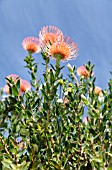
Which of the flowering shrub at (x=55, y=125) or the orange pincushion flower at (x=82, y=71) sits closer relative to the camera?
the flowering shrub at (x=55, y=125)

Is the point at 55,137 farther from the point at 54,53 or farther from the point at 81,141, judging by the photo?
the point at 54,53

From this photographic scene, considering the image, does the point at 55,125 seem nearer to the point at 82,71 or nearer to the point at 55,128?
the point at 55,128

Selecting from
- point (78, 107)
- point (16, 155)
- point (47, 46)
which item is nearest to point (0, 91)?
point (47, 46)

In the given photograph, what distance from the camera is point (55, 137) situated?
2525mm

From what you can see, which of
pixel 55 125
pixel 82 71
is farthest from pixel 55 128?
pixel 82 71

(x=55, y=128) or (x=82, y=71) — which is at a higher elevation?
(x=82, y=71)

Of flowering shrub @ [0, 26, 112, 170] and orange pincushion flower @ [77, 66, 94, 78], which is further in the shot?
orange pincushion flower @ [77, 66, 94, 78]

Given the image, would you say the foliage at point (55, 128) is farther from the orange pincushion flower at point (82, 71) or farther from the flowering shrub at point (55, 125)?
the orange pincushion flower at point (82, 71)

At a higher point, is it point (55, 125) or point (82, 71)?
point (82, 71)

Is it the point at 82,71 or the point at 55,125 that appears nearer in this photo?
the point at 55,125

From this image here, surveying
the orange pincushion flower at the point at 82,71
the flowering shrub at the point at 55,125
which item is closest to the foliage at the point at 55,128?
the flowering shrub at the point at 55,125

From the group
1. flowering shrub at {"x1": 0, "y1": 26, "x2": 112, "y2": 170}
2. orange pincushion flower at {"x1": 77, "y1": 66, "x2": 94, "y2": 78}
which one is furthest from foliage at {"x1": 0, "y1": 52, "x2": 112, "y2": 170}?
orange pincushion flower at {"x1": 77, "y1": 66, "x2": 94, "y2": 78}

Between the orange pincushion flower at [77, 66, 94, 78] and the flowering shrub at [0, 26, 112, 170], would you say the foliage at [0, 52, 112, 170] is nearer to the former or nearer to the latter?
the flowering shrub at [0, 26, 112, 170]

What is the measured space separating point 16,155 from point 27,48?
5.83ft
